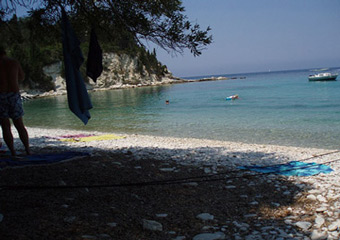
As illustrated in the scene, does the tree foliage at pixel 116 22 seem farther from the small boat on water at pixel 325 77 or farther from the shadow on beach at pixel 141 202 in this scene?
the small boat on water at pixel 325 77

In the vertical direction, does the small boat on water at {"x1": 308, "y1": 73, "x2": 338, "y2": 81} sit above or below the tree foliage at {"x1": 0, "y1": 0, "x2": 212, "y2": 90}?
below

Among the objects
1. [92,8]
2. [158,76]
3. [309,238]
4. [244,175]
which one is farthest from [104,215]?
[158,76]

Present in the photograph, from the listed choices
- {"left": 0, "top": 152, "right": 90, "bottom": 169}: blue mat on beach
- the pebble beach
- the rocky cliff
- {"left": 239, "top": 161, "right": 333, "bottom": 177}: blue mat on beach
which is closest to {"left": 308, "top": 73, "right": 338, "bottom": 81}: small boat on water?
the rocky cliff

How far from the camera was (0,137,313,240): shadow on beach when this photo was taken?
152 inches

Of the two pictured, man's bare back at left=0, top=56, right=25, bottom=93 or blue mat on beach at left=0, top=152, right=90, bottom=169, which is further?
man's bare back at left=0, top=56, right=25, bottom=93

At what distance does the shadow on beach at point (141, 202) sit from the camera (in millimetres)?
3865

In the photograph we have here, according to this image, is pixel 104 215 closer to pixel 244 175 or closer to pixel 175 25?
pixel 244 175

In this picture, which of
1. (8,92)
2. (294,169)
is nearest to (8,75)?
(8,92)

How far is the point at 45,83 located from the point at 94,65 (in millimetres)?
72690

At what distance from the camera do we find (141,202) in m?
4.85

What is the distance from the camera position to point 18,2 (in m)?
7.09

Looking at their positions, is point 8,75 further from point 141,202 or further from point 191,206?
point 191,206

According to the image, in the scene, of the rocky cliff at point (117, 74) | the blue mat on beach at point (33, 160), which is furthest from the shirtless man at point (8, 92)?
the rocky cliff at point (117, 74)

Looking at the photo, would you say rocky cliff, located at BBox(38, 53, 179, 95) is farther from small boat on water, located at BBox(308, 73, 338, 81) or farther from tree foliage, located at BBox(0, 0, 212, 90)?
tree foliage, located at BBox(0, 0, 212, 90)
